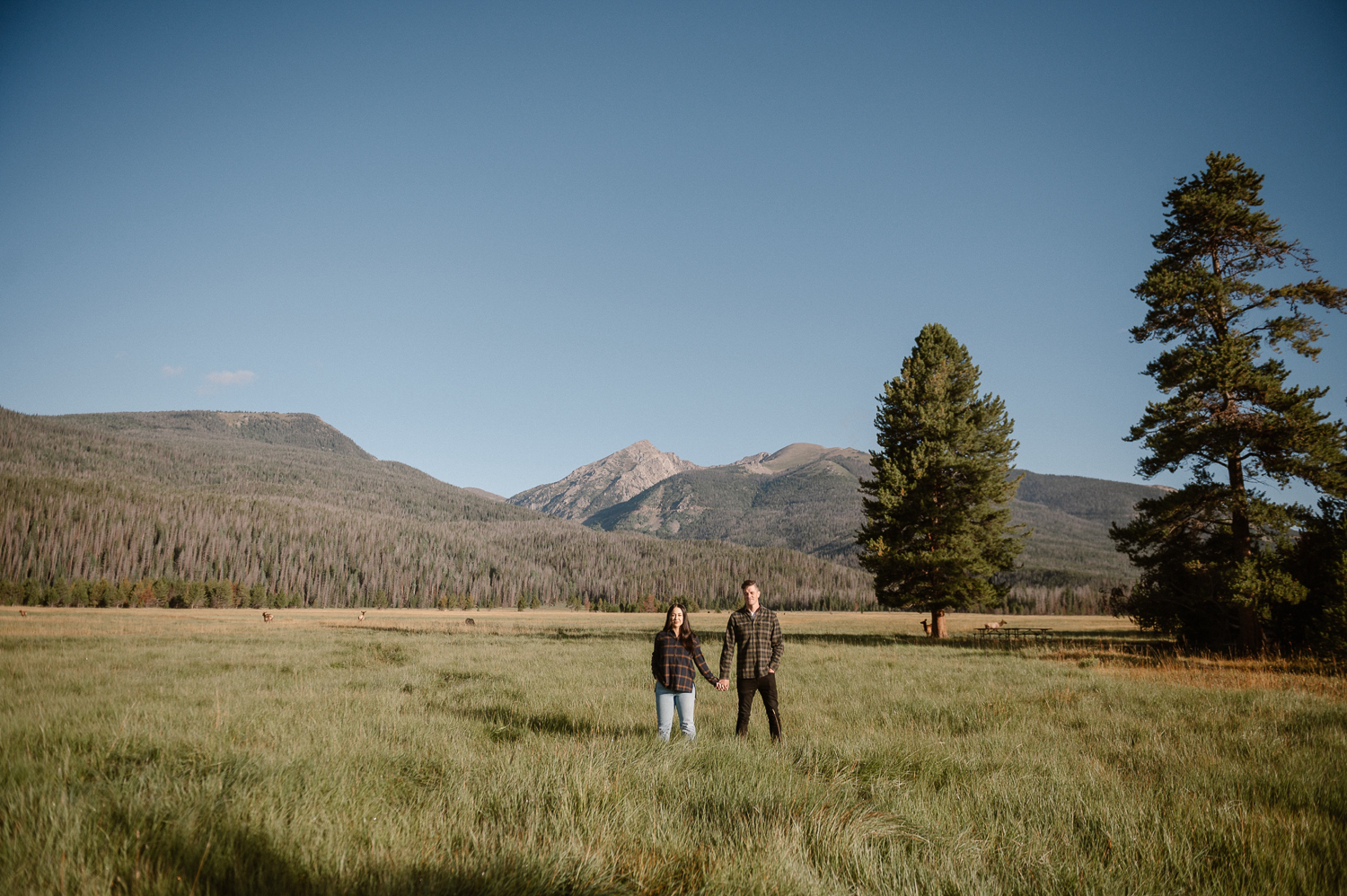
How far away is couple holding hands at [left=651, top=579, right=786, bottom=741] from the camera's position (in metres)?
7.74

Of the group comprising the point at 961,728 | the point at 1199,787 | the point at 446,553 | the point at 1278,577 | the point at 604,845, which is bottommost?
the point at 446,553

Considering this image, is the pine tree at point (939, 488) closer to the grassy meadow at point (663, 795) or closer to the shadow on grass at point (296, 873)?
the grassy meadow at point (663, 795)

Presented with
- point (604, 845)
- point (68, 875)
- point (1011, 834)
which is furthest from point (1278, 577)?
point (68, 875)

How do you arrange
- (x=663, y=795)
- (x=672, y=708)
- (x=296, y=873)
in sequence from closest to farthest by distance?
(x=296, y=873), (x=663, y=795), (x=672, y=708)

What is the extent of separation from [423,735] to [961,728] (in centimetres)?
758

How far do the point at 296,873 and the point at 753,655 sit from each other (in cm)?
595

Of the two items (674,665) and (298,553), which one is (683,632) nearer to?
(674,665)

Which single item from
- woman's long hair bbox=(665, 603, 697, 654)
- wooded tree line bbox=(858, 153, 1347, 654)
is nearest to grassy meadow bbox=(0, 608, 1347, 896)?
woman's long hair bbox=(665, 603, 697, 654)

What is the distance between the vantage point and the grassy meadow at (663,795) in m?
3.27

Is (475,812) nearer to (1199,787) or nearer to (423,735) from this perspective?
(423,735)

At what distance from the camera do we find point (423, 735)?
7438 millimetres

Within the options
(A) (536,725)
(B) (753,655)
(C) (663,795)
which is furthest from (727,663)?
(C) (663,795)

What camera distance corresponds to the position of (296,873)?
3.10 metres

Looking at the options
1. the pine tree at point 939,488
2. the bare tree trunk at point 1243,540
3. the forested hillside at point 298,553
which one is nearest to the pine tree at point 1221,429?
the bare tree trunk at point 1243,540
